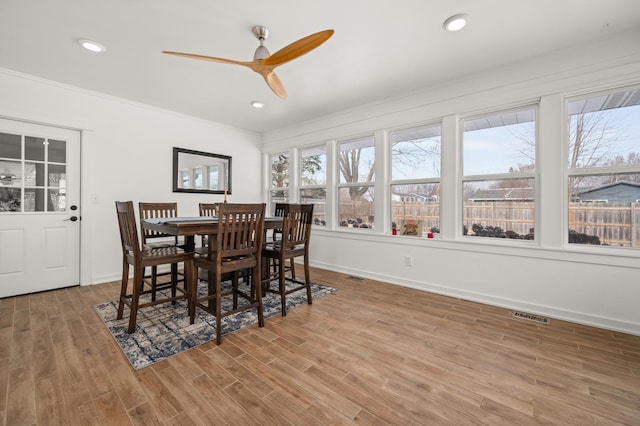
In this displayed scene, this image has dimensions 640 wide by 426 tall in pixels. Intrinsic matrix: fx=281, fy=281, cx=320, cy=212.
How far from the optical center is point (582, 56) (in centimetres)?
259

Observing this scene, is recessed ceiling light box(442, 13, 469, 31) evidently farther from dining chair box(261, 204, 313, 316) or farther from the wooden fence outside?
dining chair box(261, 204, 313, 316)

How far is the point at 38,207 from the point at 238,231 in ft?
9.45

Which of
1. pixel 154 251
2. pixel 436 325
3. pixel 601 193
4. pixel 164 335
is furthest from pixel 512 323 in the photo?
pixel 154 251

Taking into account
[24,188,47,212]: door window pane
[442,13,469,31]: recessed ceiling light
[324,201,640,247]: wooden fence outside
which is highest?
[442,13,469,31]: recessed ceiling light

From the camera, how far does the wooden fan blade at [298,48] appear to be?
1.81 meters

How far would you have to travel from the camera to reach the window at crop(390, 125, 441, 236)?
360 centimetres

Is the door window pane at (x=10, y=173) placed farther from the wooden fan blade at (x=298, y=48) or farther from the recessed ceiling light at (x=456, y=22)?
the recessed ceiling light at (x=456, y=22)

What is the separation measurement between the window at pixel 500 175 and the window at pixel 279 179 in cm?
317

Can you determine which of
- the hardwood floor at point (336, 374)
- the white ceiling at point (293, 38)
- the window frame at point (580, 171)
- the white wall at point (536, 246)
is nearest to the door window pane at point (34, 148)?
the white ceiling at point (293, 38)

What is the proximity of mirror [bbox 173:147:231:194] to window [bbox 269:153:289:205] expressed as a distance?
88cm

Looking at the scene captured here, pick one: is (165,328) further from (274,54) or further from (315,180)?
(315,180)

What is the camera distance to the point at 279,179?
220 inches

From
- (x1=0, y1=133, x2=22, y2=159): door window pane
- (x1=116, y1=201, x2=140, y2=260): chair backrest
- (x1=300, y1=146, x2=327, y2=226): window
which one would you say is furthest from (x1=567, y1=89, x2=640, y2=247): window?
(x1=0, y1=133, x2=22, y2=159): door window pane

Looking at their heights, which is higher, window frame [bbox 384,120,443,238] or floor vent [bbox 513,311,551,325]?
window frame [bbox 384,120,443,238]
